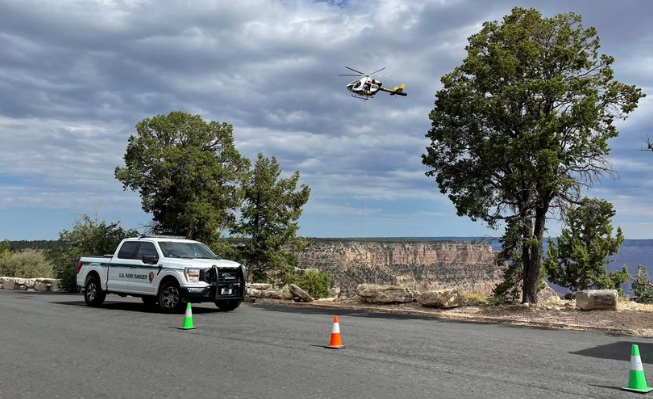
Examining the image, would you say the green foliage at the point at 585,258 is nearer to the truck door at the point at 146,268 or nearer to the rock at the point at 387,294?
the rock at the point at 387,294

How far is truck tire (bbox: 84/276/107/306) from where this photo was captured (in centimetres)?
1892

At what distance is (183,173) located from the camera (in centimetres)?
3216

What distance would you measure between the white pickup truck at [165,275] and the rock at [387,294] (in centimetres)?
437

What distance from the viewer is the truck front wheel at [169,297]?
16.8m

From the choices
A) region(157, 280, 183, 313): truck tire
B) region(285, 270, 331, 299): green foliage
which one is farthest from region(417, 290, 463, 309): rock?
region(285, 270, 331, 299): green foliage

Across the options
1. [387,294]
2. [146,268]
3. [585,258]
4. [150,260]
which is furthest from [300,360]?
[585,258]

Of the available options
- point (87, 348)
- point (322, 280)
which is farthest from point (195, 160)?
point (87, 348)

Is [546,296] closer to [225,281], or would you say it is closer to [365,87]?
[365,87]

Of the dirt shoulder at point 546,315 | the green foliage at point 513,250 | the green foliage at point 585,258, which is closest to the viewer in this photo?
the dirt shoulder at point 546,315

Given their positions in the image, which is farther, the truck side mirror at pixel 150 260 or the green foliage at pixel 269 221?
the green foliage at pixel 269 221

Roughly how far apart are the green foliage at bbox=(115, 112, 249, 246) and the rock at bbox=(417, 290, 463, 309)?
17046 mm

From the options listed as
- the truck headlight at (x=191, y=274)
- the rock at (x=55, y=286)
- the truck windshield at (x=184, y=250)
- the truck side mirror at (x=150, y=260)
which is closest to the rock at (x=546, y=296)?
the truck windshield at (x=184, y=250)

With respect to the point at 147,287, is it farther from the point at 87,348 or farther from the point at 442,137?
the point at 442,137

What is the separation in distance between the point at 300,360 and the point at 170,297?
8610 millimetres
